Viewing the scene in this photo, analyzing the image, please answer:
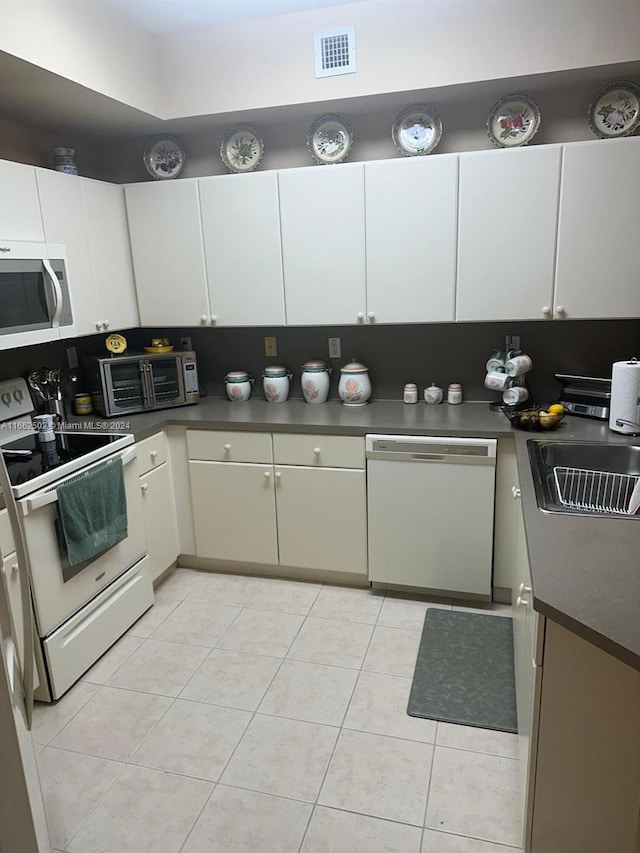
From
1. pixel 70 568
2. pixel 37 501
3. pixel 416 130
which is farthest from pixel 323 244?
pixel 70 568

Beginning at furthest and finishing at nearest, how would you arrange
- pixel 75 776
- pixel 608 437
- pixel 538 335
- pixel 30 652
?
pixel 538 335 < pixel 608 437 < pixel 75 776 < pixel 30 652

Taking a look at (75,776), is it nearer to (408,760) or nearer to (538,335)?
(408,760)

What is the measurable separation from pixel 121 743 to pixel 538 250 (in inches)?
102

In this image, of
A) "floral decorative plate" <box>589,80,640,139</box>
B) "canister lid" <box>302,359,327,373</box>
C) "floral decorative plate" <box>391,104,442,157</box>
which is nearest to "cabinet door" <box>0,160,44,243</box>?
"canister lid" <box>302,359,327,373</box>

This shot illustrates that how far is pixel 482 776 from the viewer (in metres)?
1.89

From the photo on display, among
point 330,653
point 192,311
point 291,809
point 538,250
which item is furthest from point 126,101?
point 291,809

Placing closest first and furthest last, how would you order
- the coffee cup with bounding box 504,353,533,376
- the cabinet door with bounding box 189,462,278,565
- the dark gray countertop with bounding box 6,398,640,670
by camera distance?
1. the dark gray countertop with bounding box 6,398,640,670
2. the coffee cup with bounding box 504,353,533,376
3. the cabinet door with bounding box 189,462,278,565

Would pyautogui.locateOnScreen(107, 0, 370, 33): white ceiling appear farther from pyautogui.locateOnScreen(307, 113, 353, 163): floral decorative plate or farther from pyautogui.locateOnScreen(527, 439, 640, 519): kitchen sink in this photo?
pyautogui.locateOnScreen(527, 439, 640, 519): kitchen sink

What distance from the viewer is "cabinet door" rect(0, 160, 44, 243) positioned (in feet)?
7.76

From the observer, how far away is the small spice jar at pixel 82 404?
314cm

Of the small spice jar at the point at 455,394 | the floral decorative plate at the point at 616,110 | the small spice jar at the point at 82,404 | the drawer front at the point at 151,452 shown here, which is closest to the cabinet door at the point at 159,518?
the drawer front at the point at 151,452

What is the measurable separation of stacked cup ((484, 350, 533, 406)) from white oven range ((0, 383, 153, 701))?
5.71ft

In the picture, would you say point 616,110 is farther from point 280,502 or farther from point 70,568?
point 70,568

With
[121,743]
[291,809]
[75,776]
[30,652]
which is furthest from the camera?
[121,743]
